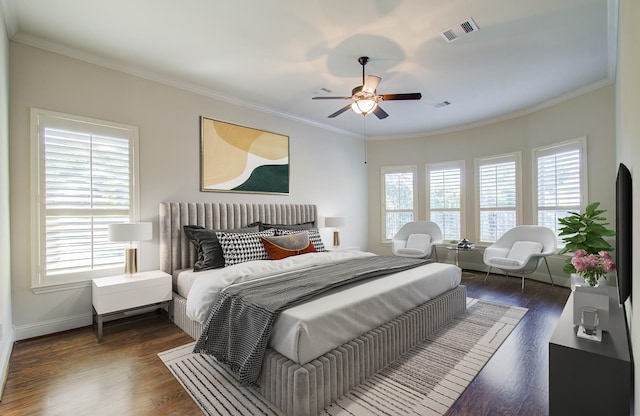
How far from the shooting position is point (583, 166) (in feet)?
14.1

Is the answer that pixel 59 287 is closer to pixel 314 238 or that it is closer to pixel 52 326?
pixel 52 326

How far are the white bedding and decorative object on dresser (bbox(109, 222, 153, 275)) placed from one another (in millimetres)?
496

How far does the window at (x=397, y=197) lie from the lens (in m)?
6.57

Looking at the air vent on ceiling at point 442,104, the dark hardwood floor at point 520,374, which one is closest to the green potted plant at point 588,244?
the dark hardwood floor at point 520,374

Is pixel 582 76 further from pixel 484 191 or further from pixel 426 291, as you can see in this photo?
pixel 426 291

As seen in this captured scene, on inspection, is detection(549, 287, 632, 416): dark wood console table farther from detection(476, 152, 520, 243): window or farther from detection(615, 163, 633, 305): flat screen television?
detection(476, 152, 520, 243): window

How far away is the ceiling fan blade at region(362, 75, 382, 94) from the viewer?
2986mm

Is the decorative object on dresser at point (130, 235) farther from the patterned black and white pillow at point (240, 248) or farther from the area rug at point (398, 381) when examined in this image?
the area rug at point (398, 381)

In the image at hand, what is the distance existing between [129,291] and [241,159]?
7.36 feet

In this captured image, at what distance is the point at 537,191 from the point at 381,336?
4360 mm

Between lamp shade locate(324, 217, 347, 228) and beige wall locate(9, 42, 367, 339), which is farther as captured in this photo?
lamp shade locate(324, 217, 347, 228)

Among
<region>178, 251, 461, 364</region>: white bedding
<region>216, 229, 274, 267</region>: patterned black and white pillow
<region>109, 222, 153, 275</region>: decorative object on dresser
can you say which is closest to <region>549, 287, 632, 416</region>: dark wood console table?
<region>178, 251, 461, 364</region>: white bedding

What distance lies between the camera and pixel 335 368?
188 centimetres

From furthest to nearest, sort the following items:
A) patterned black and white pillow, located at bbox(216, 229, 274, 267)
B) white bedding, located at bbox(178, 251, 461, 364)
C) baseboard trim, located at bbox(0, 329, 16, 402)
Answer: patterned black and white pillow, located at bbox(216, 229, 274, 267), baseboard trim, located at bbox(0, 329, 16, 402), white bedding, located at bbox(178, 251, 461, 364)
